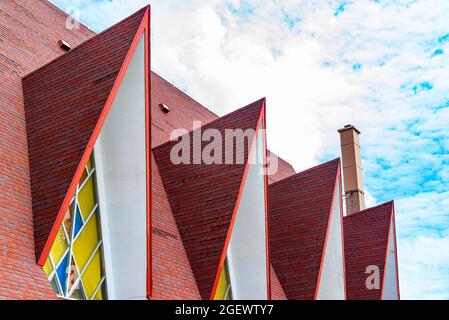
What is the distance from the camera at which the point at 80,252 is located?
430 inches

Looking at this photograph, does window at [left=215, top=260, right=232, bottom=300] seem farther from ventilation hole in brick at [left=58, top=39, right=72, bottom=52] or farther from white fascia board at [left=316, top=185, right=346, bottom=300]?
ventilation hole in brick at [left=58, top=39, right=72, bottom=52]

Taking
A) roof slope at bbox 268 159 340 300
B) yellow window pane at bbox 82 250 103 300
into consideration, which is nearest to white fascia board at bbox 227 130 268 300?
roof slope at bbox 268 159 340 300

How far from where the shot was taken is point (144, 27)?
11.9 metres

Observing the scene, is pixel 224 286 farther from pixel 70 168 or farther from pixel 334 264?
pixel 70 168

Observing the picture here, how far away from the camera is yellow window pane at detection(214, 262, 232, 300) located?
14.2 meters

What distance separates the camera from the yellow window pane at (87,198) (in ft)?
37.1

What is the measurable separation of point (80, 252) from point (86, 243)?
299 mm

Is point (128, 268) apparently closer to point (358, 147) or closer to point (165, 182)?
point (165, 182)

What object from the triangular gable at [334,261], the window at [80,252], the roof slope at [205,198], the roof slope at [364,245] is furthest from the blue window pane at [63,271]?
the roof slope at [364,245]

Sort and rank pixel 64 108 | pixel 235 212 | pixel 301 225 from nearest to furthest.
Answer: pixel 64 108 → pixel 235 212 → pixel 301 225

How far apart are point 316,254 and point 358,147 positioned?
514 inches

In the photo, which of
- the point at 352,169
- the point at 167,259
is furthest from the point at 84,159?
the point at 352,169

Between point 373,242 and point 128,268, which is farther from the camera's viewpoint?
point 373,242

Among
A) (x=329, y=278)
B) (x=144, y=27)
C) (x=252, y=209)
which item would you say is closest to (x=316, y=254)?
(x=329, y=278)
